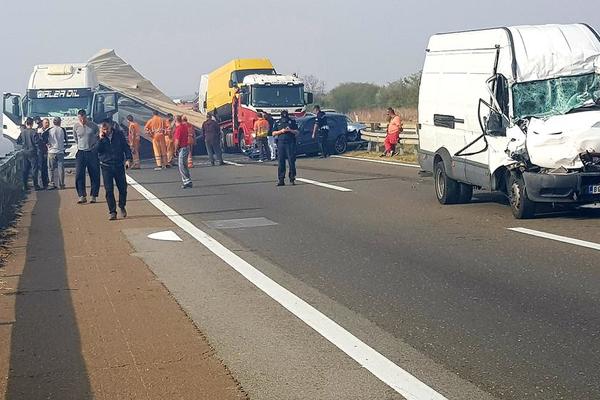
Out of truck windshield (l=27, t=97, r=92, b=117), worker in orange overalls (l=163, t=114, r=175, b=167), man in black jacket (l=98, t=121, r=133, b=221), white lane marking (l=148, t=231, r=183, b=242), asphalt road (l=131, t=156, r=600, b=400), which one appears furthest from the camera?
truck windshield (l=27, t=97, r=92, b=117)

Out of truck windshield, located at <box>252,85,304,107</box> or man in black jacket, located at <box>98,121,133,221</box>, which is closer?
man in black jacket, located at <box>98,121,133,221</box>

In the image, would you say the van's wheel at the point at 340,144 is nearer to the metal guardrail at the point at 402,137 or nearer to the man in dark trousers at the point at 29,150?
the metal guardrail at the point at 402,137

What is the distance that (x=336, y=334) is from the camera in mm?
7977

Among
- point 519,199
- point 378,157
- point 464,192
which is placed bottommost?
point 378,157

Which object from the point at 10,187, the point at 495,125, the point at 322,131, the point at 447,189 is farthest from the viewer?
the point at 322,131

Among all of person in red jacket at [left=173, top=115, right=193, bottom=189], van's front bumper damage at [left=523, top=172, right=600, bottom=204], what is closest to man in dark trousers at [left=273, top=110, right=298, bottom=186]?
person in red jacket at [left=173, top=115, right=193, bottom=189]

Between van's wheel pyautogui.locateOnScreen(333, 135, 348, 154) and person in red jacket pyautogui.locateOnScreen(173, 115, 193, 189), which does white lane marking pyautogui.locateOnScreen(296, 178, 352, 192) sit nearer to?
person in red jacket pyautogui.locateOnScreen(173, 115, 193, 189)

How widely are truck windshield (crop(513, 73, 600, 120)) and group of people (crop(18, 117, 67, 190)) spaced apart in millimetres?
12851

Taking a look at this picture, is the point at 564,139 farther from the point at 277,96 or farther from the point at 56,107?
the point at 277,96

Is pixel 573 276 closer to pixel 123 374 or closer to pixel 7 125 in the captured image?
pixel 123 374

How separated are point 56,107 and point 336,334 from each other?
Answer: 28023mm

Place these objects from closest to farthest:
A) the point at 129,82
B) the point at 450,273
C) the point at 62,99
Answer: the point at 450,273
the point at 62,99
the point at 129,82

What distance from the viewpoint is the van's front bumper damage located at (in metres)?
13.9

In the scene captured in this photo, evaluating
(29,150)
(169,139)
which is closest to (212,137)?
(169,139)
